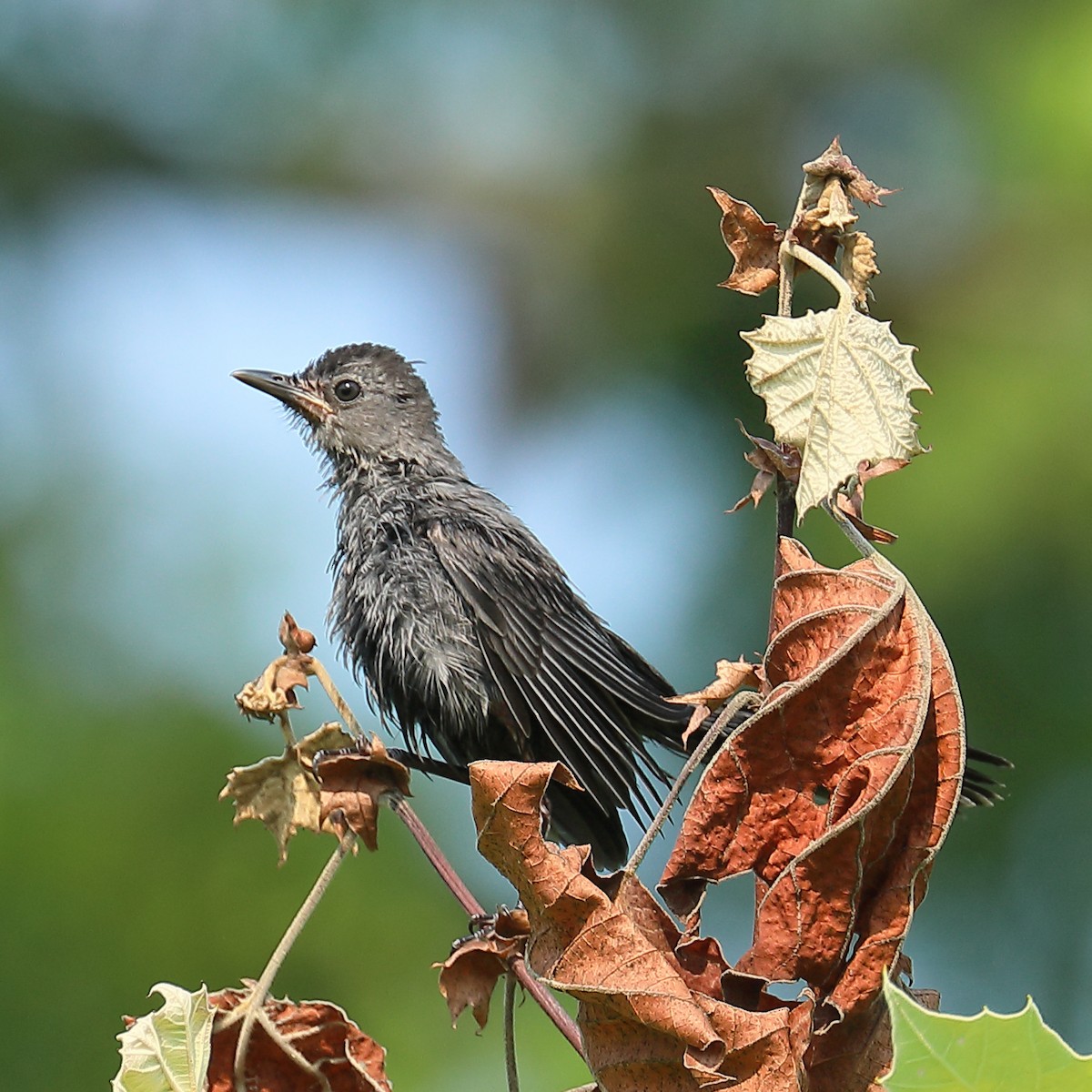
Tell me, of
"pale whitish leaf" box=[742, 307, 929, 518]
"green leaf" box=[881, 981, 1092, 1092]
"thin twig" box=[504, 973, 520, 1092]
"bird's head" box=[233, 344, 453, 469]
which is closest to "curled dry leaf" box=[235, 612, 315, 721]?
"thin twig" box=[504, 973, 520, 1092]

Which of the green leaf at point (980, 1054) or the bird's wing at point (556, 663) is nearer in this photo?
the green leaf at point (980, 1054)

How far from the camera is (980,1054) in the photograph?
1206 mm

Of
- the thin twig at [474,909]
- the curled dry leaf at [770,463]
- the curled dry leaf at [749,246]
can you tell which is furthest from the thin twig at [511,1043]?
the curled dry leaf at [749,246]

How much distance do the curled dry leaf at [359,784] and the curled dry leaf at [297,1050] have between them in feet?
0.91

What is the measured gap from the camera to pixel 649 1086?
1.64 m

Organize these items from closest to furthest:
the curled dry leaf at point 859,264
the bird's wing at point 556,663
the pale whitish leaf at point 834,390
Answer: the pale whitish leaf at point 834,390
the curled dry leaf at point 859,264
the bird's wing at point 556,663

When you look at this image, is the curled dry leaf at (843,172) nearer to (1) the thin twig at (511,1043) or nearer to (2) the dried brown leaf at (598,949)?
(2) the dried brown leaf at (598,949)

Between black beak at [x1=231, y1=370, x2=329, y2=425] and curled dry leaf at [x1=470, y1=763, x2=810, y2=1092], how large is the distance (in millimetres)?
2829

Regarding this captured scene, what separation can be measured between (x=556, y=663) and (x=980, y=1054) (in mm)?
2441

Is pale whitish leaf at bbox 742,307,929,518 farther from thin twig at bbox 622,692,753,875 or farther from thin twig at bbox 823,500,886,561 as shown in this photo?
thin twig at bbox 622,692,753,875

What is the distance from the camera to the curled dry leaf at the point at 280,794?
215 centimetres

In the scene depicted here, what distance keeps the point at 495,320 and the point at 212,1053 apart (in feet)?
25.3

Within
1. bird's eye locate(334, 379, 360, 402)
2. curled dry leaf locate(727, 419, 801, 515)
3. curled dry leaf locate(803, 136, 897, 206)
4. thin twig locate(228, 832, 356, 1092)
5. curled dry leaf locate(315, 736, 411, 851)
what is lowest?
thin twig locate(228, 832, 356, 1092)

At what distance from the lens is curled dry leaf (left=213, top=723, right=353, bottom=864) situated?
7.07 feet
